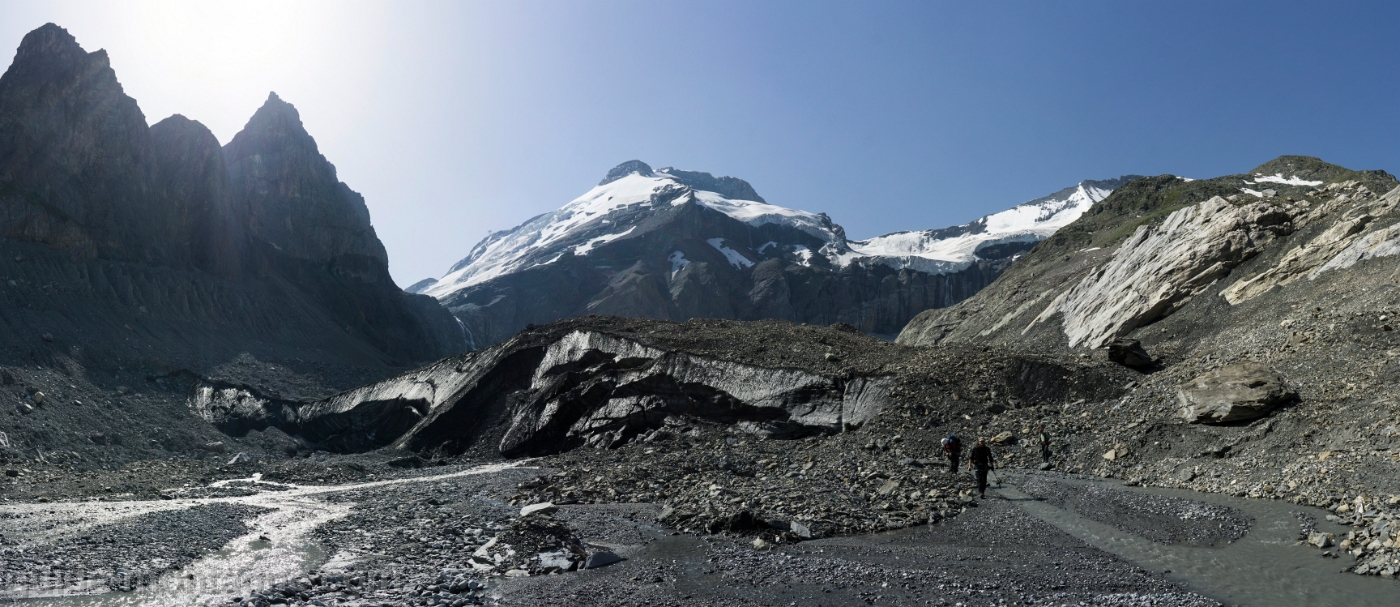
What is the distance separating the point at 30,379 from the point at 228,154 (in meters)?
81.5

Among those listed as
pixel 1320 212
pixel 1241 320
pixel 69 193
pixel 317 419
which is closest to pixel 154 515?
pixel 317 419

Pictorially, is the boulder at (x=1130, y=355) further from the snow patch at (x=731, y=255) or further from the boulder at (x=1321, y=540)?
the snow patch at (x=731, y=255)

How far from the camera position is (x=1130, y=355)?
94.6ft

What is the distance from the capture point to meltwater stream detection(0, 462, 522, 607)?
12164mm

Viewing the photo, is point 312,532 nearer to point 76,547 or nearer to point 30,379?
point 76,547

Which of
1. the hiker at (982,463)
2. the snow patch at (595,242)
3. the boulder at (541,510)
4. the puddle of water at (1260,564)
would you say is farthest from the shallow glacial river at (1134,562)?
the snow patch at (595,242)

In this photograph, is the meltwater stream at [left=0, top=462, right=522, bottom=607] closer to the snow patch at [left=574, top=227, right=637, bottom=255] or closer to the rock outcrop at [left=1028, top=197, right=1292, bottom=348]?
the rock outcrop at [left=1028, top=197, right=1292, bottom=348]

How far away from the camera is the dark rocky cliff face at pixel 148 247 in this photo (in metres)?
59.8

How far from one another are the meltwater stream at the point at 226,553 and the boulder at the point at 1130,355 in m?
28.3

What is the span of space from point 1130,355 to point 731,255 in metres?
147

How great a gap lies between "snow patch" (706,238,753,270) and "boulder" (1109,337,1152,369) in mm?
137596

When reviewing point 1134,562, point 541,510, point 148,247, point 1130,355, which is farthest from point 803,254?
point 1134,562

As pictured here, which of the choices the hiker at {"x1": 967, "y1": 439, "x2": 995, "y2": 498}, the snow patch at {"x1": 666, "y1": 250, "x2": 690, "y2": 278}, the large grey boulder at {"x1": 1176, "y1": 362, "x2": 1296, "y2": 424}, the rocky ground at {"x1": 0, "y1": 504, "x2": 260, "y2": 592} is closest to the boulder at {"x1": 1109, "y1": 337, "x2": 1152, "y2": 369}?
the large grey boulder at {"x1": 1176, "y1": 362, "x2": 1296, "y2": 424}

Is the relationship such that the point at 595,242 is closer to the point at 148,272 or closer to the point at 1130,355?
the point at 148,272
